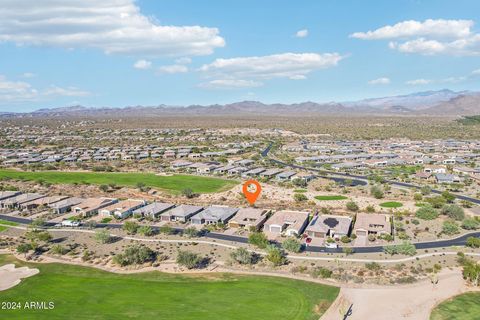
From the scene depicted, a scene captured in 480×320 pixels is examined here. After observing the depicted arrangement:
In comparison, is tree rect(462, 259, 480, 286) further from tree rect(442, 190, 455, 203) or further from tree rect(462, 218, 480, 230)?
tree rect(442, 190, 455, 203)

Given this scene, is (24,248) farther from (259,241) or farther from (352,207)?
(352,207)

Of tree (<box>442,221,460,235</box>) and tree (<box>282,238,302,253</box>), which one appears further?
tree (<box>442,221,460,235</box>)

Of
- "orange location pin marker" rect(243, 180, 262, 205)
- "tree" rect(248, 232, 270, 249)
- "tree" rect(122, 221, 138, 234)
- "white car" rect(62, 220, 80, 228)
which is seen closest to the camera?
"tree" rect(248, 232, 270, 249)

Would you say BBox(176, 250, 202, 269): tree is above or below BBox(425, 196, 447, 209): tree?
below

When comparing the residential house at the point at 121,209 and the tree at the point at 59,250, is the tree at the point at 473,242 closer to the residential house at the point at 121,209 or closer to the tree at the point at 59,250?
the residential house at the point at 121,209

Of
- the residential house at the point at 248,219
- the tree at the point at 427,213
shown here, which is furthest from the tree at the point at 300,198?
the tree at the point at 427,213

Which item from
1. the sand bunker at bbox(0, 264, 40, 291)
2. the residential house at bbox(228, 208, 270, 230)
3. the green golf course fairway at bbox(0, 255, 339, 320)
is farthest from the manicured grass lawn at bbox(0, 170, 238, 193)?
the green golf course fairway at bbox(0, 255, 339, 320)

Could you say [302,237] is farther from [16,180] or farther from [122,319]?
→ [16,180]

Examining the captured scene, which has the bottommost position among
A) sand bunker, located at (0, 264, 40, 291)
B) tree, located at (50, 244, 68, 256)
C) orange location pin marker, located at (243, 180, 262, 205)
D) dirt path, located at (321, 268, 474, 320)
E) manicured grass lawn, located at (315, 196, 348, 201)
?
dirt path, located at (321, 268, 474, 320)
